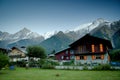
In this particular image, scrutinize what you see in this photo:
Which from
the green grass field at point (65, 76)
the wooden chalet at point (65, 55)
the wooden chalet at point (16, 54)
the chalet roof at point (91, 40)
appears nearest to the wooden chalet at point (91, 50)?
the chalet roof at point (91, 40)

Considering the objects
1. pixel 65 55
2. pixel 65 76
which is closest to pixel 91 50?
pixel 65 55

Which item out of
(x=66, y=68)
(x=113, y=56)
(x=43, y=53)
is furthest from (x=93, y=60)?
(x=113, y=56)

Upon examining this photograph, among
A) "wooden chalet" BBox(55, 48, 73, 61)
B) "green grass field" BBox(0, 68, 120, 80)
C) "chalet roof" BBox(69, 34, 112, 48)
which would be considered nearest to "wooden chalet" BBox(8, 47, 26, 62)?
"wooden chalet" BBox(55, 48, 73, 61)

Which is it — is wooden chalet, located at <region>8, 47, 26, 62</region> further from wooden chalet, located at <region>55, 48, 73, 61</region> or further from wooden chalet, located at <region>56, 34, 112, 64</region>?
wooden chalet, located at <region>56, 34, 112, 64</region>

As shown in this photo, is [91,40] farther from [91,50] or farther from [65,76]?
[65,76]

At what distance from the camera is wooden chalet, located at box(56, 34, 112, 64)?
134 ft

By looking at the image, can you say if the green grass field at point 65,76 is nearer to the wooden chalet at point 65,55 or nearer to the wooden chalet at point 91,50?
the wooden chalet at point 91,50

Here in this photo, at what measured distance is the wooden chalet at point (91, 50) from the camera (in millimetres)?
40938

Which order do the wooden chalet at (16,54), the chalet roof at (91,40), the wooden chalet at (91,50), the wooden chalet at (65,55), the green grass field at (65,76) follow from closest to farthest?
the green grass field at (65,76) < the wooden chalet at (91,50) < the chalet roof at (91,40) < the wooden chalet at (65,55) < the wooden chalet at (16,54)

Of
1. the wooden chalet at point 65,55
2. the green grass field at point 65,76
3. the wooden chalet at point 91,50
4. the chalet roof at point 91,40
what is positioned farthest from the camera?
the wooden chalet at point 65,55

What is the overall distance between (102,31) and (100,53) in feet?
508

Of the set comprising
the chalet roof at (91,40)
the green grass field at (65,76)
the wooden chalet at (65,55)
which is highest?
the chalet roof at (91,40)

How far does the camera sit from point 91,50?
42.6m

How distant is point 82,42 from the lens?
145 feet
